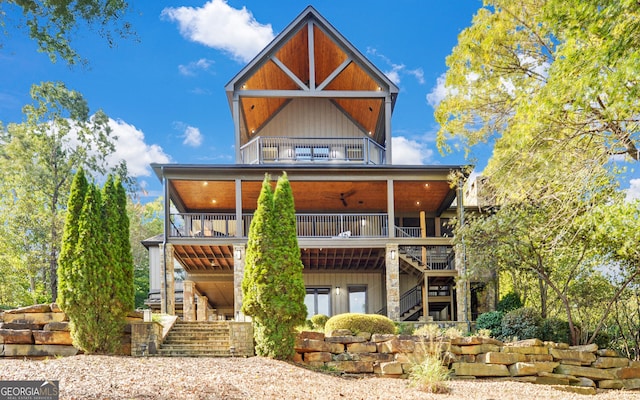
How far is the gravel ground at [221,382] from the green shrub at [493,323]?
4826 millimetres

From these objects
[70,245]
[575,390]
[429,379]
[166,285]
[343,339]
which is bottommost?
[575,390]

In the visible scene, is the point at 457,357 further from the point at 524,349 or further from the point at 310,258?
the point at 310,258

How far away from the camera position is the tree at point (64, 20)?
287 inches

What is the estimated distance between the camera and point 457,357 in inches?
429

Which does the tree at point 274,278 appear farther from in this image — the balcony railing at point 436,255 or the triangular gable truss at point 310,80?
the balcony railing at point 436,255

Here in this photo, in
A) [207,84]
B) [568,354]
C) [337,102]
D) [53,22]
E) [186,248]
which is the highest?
[207,84]

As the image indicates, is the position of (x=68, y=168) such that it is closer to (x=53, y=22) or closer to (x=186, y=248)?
(x=186, y=248)

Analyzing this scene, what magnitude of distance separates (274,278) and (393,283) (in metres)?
7.04

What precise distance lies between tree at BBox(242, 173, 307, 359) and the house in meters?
6.05

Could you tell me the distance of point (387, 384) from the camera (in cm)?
916

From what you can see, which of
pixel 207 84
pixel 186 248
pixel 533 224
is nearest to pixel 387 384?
pixel 533 224

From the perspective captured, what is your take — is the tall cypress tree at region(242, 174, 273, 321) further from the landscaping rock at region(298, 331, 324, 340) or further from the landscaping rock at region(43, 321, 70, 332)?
the landscaping rock at region(43, 321, 70, 332)

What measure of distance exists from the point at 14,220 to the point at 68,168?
9.53ft

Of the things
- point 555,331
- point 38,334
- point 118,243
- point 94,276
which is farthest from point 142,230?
point 555,331
